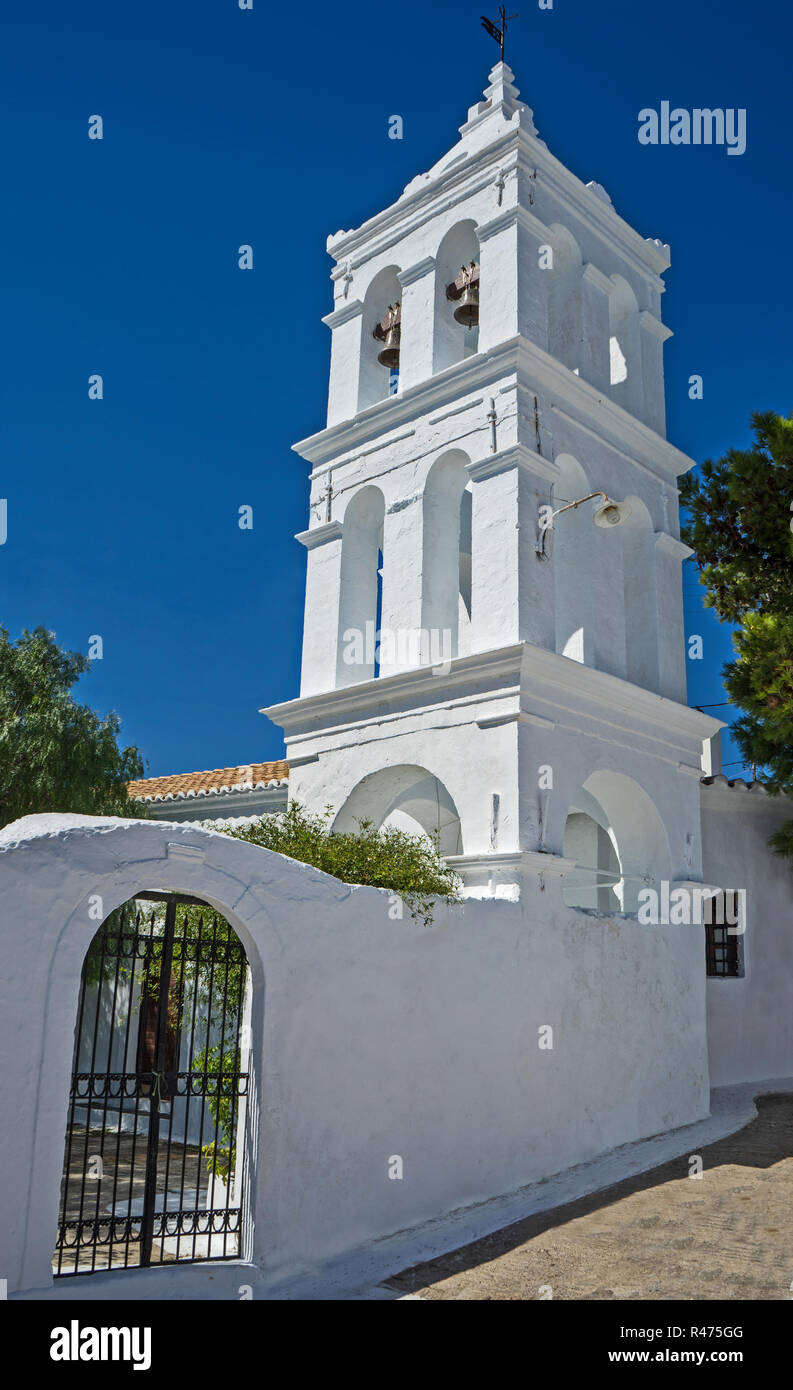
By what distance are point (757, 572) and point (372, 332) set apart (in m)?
5.71

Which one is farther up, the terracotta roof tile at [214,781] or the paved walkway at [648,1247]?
the terracotta roof tile at [214,781]

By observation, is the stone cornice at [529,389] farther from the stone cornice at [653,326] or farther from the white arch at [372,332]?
the stone cornice at [653,326]

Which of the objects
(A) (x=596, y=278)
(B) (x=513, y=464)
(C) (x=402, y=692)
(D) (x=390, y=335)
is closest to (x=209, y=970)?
(C) (x=402, y=692)

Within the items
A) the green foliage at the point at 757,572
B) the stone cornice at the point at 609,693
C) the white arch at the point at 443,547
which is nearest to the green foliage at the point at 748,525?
the green foliage at the point at 757,572

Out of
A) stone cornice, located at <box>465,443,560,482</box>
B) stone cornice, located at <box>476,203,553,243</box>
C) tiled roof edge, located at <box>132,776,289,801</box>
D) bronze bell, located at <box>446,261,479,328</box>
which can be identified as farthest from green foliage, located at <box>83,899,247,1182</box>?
stone cornice, located at <box>476,203,553,243</box>

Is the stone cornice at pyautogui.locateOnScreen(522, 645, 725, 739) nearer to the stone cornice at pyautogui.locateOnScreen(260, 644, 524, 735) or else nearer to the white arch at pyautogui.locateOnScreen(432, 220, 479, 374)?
the stone cornice at pyautogui.locateOnScreen(260, 644, 524, 735)

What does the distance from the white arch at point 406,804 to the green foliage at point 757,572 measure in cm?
359

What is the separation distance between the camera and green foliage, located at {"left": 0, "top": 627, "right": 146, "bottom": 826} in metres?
12.9

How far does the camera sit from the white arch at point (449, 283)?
1241 cm

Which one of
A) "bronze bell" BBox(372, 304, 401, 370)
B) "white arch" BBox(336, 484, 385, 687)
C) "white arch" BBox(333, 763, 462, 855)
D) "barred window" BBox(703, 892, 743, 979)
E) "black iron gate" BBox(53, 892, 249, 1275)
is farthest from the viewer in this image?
"barred window" BBox(703, 892, 743, 979)

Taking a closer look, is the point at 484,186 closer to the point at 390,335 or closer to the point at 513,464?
the point at 390,335

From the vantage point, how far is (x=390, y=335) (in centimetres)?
1318

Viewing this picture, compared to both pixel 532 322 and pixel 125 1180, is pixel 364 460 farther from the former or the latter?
pixel 125 1180

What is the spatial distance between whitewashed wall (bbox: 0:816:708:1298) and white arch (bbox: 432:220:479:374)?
653 centimetres
